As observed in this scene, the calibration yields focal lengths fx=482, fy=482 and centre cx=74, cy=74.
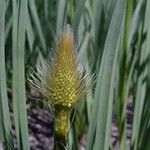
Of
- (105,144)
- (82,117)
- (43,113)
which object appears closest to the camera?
(105,144)

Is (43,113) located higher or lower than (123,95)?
Answer: lower

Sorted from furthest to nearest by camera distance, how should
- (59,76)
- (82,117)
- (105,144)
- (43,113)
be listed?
(43,113) < (82,117) < (105,144) < (59,76)

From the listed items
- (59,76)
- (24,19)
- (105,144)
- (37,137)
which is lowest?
(37,137)

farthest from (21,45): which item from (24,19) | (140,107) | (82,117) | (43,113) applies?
(43,113)

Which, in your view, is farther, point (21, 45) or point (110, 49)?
point (21, 45)

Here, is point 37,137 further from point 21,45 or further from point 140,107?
point 21,45

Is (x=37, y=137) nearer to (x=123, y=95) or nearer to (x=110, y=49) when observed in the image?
(x=123, y=95)
